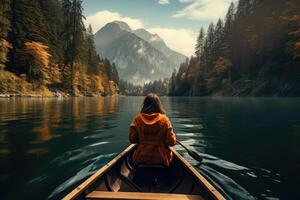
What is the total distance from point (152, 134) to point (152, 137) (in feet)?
0.20

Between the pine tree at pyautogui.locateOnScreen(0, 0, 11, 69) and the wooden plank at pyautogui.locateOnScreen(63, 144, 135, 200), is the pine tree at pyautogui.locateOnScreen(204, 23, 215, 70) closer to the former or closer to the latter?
the pine tree at pyautogui.locateOnScreen(0, 0, 11, 69)

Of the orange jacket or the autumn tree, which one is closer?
the orange jacket

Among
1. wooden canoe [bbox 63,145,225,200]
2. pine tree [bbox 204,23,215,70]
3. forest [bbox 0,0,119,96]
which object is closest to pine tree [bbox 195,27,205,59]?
pine tree [bbox 204,23,215,70]

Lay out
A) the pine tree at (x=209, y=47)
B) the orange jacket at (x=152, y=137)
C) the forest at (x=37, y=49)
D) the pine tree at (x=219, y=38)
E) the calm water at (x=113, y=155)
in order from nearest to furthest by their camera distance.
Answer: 1. the orange jacket at (x=152, y=137)
2. the calm water at (x=113, y=155)
3. the forest at (x=37, y=49)
4. the pine tree at (x=219, y=38)
5. the pine tree at (x=209, y=47)

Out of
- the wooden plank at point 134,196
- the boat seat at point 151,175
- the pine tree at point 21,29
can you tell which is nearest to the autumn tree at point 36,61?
the pine tree at point 21,29

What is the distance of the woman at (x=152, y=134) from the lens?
465 centimetres

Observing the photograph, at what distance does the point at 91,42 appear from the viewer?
8369cm

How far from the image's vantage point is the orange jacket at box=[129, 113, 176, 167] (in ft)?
15.2

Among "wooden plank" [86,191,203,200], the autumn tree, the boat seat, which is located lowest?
the boat seat

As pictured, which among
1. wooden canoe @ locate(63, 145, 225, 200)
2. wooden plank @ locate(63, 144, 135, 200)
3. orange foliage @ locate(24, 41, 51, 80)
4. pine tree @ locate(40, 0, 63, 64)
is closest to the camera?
wooden plank @ locate(63, 144, 135, 200)

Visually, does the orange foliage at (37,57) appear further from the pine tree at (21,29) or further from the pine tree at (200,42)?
the pine tree at (200,42)

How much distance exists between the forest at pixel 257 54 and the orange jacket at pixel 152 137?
1523 inches

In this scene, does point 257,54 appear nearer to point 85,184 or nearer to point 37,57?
point 37,57

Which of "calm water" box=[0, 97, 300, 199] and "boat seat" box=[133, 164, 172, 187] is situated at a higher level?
"boat seat" box=[133, 164, 172, 187]
